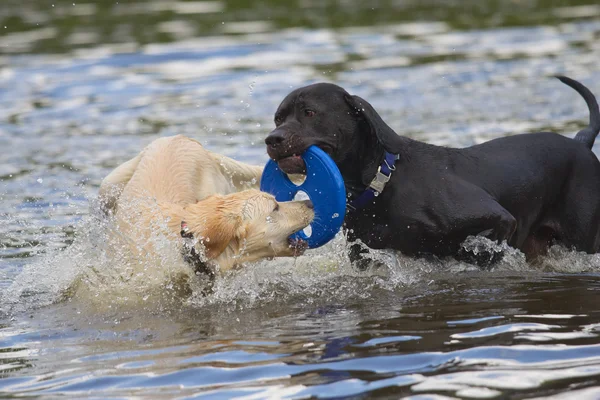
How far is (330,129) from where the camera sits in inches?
266

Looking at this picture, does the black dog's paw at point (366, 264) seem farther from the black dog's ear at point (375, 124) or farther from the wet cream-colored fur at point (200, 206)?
the black dog's ear at point (375, 124)

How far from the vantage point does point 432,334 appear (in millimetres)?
5762

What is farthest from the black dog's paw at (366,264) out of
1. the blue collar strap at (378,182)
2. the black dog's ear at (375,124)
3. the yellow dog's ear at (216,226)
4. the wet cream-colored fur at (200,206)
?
the yellow dog's ear at (216,226)

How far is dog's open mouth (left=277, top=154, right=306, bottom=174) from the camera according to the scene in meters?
6.73

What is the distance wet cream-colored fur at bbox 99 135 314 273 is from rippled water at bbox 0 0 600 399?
1.03 ft

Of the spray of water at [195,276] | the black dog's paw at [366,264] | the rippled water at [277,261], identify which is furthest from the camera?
the black dog's paw at [366,264]

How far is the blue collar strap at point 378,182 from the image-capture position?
6.71m

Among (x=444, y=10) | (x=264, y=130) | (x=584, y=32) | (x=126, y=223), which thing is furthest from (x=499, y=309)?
(x=444, y=10)

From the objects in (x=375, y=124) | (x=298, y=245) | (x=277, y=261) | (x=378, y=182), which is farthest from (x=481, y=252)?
(x=277, y=261)

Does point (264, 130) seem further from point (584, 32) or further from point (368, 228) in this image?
point (584, 32)

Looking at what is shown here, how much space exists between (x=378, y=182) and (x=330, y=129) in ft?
1.72

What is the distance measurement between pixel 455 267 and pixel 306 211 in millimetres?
1356

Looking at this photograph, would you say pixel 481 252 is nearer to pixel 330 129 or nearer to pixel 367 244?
pixel 367 244

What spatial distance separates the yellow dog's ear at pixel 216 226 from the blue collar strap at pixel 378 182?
888 millimetres
